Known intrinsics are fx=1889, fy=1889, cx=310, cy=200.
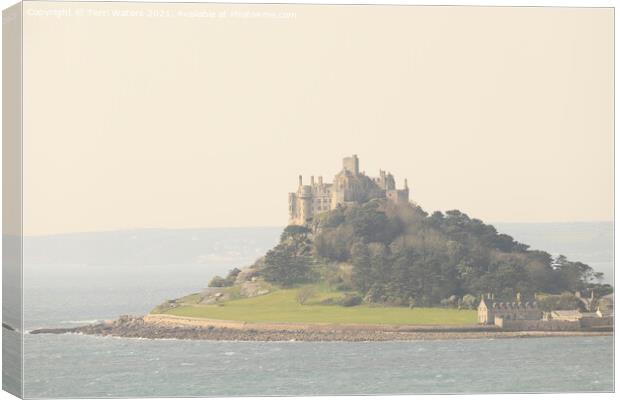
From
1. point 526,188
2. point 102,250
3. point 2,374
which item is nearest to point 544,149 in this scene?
point 526,188

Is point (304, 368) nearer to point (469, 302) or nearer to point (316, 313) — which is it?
point (316, 313)

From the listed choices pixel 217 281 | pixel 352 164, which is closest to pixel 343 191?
pixel 352 164

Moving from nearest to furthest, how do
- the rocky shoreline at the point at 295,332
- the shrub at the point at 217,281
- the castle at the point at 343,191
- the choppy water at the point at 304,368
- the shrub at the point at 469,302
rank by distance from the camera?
1. the choppy water at the point at 304,368
2. the rocky shoreline at the point at 295,332
3. the castle at the point at 343,191
4. the shrub at the point at 469,302
5. the shrub at the point at 217,281

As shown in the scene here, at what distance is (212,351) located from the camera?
3991cm

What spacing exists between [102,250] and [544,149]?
9740 mm

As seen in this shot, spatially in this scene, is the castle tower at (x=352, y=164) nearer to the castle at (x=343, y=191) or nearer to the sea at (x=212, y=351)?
the castle at (x=343, y=191)

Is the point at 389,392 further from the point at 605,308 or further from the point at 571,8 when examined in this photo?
the point at 571,8

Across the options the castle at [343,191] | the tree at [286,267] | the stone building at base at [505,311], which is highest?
the castle at [343,191]

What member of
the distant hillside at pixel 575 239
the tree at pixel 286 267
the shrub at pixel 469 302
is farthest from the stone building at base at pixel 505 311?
the tree at pixel 286 267

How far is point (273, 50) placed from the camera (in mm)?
39750

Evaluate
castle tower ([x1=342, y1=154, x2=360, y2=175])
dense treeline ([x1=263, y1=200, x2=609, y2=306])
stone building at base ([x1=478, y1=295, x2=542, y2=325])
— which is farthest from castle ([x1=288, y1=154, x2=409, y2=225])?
stone building at base ([x1=478, y1=295, x2=542, y2=325])

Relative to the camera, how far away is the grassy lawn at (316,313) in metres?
41.5

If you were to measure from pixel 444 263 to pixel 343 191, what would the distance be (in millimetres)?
2807

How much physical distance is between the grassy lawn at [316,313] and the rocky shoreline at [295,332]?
0.90 feet
